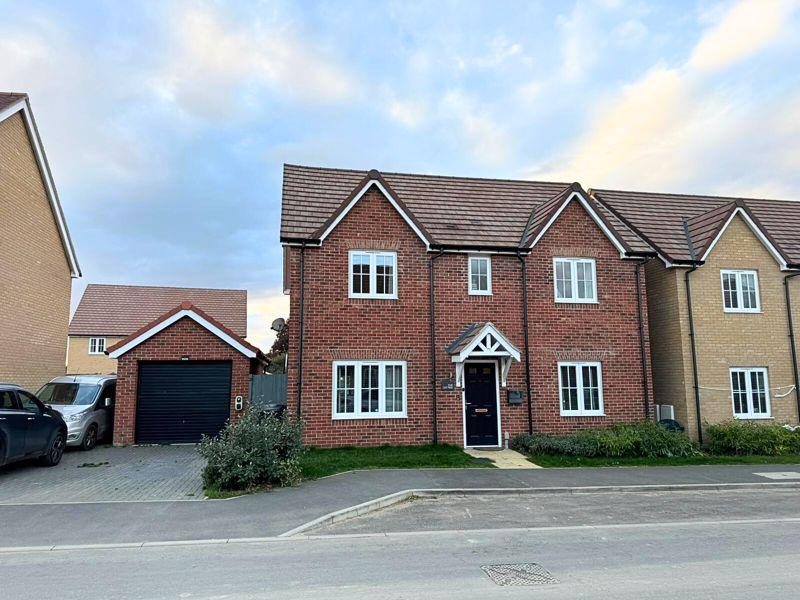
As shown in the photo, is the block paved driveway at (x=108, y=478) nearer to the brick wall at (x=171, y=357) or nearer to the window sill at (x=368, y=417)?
the brick wall at (x=171, y=357)

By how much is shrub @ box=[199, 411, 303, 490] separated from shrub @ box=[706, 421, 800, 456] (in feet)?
40.3

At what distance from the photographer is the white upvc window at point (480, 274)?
52.9 feet

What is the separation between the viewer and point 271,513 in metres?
8.61

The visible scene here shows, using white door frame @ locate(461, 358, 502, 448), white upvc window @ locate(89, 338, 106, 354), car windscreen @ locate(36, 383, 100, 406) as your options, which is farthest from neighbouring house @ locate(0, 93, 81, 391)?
white upvc window @ locate(89, 338, 106, 354)

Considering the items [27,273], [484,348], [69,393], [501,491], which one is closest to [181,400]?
[69,393]

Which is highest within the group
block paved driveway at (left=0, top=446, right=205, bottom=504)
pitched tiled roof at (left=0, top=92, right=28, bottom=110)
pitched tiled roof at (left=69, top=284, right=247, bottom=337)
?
pitched tiled roof at (left=0, top=92, right=28, bottom=110)

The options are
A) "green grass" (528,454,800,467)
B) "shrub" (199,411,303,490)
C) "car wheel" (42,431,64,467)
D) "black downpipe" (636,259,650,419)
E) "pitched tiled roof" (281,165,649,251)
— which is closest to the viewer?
"shrub" (199,411,303,490)

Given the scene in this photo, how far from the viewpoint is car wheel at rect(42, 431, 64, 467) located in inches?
486

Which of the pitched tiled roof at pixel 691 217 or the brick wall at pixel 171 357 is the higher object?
the pitched tiled roof at pixel 691 217

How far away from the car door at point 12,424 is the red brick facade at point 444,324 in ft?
19.6

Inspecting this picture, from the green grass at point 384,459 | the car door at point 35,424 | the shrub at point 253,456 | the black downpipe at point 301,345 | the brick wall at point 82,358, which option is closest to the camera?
the shrub at point 253,456

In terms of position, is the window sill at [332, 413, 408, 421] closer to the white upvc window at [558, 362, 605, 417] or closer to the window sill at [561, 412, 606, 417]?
the window sill at [561, 412, 606, 417]

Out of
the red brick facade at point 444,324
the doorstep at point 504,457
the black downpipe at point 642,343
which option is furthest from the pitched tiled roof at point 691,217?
the doorstep at point 504,457

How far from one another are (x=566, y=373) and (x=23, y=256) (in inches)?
685
